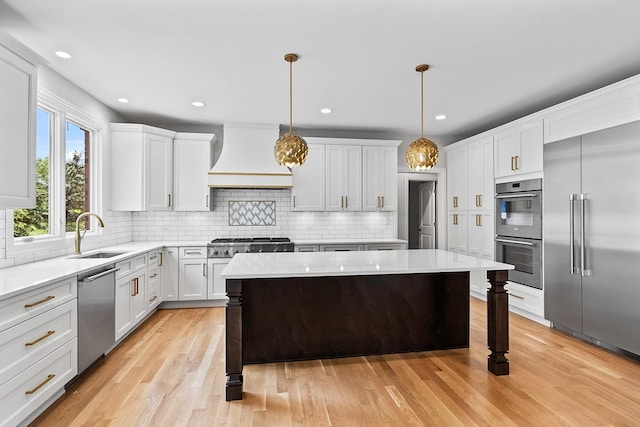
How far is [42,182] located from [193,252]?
1857 millimetres

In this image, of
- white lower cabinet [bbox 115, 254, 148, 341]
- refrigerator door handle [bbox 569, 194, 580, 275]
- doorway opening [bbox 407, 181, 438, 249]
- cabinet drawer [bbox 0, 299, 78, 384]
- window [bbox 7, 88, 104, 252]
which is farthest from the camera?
doorway opening [bbox 407, 181, 438, 249]

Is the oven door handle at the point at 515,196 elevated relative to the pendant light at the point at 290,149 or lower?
lower

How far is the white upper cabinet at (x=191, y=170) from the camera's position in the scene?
4.91 meters

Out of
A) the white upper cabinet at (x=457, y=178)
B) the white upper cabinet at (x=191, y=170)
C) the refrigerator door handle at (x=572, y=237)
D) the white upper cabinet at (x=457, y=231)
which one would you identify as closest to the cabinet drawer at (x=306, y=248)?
the white upper cabinet at (x=191, y=170)

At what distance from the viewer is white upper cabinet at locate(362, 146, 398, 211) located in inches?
212

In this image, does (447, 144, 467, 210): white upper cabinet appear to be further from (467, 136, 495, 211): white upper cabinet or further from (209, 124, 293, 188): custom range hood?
(209, 124, 293, 188): custom range hood

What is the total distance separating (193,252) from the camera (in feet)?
15.3

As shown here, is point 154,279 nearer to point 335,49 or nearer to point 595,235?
point 335,49

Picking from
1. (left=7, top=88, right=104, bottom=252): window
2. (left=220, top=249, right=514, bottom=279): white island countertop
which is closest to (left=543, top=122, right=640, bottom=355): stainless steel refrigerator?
(left=220, top=249, right=514, bottom=279): white island countertop

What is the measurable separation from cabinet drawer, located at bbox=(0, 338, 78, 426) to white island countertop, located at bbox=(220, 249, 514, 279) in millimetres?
1208

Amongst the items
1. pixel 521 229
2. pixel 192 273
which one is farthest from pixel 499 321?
pixel 192 273

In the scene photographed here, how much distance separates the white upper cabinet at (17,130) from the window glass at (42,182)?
2.96ft

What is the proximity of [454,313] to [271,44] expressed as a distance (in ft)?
9.18

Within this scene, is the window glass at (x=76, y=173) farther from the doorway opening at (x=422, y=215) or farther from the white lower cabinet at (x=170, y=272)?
the doorway opening at (x=422, y=215)
